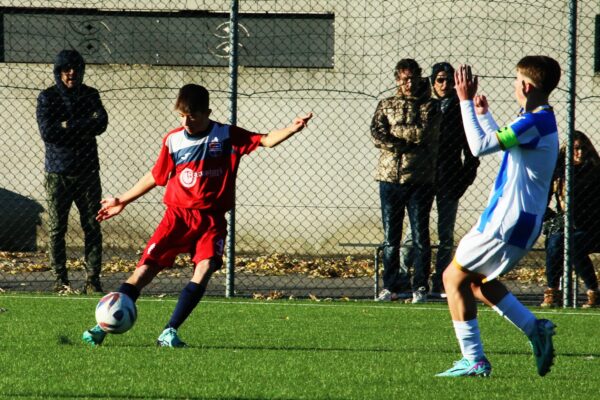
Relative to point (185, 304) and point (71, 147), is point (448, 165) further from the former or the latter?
point (185, 304)

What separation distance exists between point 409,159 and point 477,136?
14.0 feet

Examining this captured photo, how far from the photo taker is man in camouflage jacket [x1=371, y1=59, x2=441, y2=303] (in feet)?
33.6

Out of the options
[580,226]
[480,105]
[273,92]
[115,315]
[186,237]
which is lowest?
[115,315]

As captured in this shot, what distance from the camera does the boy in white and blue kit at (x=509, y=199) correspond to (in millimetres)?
5941

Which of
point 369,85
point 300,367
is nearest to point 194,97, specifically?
point 300,367

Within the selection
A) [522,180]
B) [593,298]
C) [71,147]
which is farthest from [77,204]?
[522,180]

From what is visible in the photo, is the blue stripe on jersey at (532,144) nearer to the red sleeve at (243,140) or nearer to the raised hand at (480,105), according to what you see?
the raised hand at (480,105)

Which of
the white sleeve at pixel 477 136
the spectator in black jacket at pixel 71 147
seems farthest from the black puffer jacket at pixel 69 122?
the white sleeve at pixel 477 136

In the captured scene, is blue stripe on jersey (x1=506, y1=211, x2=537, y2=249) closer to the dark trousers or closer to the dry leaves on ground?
the dark trousers

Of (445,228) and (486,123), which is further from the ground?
(486,123)

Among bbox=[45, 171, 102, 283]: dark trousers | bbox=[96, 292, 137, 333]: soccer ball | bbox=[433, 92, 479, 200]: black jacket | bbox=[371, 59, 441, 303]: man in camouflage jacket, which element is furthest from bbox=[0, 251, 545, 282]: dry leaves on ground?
bbox=[96, 292, 137, 333]: soccer ball

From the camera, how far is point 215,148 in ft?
25.0

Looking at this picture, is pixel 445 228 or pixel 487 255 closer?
pixel 487 255

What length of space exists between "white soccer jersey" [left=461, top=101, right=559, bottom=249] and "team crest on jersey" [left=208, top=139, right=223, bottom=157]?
2.13 m
